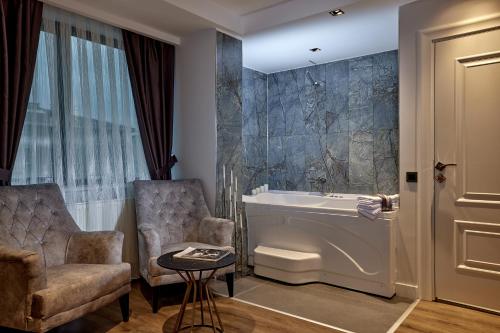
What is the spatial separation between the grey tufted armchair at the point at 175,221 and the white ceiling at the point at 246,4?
1.69 m

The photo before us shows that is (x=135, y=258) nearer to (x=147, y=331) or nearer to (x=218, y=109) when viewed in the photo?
(x=147, y=331)

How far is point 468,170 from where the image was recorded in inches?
106

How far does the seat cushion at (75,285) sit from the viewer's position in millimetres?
1922

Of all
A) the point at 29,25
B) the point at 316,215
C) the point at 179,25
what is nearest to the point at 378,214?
the point at 316,215

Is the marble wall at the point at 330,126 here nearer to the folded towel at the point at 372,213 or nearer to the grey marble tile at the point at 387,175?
the grey marble tile at the point at 387,175

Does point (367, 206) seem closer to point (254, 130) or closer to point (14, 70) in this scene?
point (254, 130)

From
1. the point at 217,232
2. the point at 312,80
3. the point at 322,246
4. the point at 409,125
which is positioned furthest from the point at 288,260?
the point at 312,80

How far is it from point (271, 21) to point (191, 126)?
1282mm

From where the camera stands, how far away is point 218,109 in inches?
137

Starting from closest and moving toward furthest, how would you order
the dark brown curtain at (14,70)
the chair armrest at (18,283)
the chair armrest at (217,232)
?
the chair armrest at (18,283) < the dark brown curtain at (14,70) < the chair armrest at (217,232)

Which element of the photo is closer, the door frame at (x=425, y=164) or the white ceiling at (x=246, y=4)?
the door frame at (x=425, y=164)

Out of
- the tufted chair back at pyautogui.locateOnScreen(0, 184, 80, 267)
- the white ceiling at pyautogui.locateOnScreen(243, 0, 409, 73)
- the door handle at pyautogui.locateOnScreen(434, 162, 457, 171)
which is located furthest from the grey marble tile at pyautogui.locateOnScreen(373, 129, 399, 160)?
the tufted chair back at pyautogui.locateOnScreen(0, 184, 80, 267)

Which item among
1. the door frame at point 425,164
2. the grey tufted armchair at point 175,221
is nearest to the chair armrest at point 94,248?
the grey tufted armchair at point 175,221

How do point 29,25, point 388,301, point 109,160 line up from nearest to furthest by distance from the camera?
point 29,25 → point 388,301 → point 109,160
